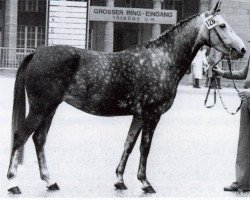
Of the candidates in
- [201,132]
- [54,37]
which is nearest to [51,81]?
[201,132]

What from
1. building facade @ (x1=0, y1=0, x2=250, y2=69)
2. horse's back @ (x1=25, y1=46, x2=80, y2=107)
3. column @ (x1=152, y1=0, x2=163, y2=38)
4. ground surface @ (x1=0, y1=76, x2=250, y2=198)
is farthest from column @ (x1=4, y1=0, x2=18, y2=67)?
horse's back @ (x1=25, y1=46, x2=80, y2=107)

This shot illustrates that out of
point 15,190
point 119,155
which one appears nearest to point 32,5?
point 119,155

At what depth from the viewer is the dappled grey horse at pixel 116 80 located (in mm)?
8125

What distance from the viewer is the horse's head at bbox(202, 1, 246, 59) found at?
8422 mm

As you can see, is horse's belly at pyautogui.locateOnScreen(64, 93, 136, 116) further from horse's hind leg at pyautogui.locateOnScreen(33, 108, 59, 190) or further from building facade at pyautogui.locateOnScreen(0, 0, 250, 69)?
building facade at pyautogui.locateOnScreen(0, 0, 250, 69)

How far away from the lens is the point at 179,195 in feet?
27.3

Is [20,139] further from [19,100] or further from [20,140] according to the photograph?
[19,100]

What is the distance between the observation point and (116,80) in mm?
8266

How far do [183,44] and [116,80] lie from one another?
3.09 feet

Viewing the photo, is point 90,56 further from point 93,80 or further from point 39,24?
point 39,24

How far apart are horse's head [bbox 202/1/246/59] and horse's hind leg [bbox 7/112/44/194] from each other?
2.13m

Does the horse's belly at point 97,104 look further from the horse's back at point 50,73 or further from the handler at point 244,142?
the handler at point 244,142

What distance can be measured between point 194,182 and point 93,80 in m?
2.07

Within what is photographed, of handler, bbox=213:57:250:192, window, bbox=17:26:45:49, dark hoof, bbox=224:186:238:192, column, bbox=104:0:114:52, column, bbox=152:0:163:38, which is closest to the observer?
dark hoof, bbox=224:186:238:192
